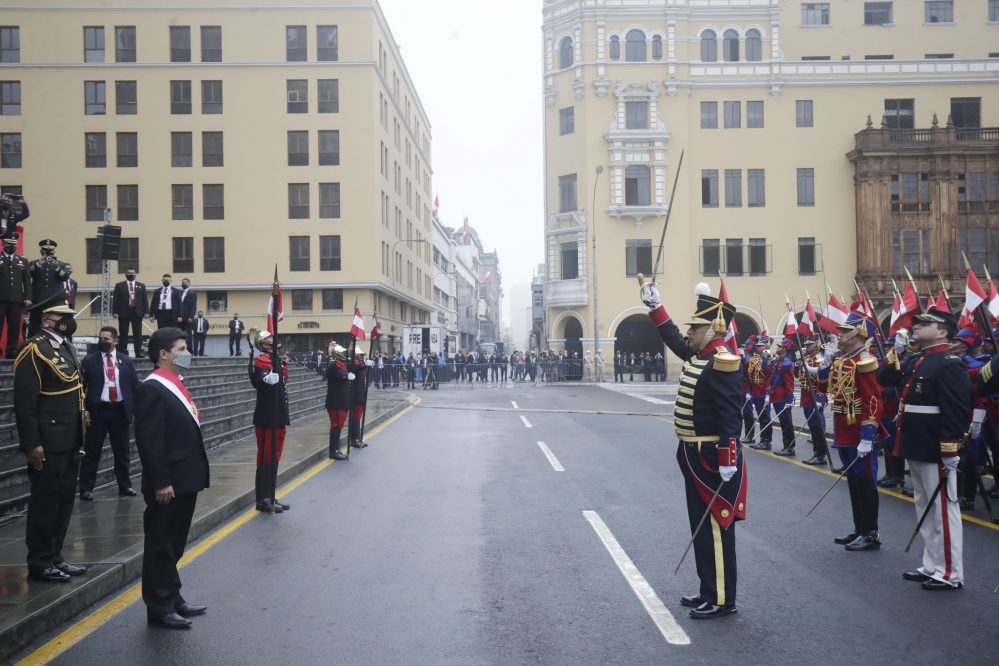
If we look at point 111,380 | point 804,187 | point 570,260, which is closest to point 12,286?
point 111,380

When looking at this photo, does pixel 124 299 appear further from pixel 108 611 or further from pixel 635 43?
pixel 635 43

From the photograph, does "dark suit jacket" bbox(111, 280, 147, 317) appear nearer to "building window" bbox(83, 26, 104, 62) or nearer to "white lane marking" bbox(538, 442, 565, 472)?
"white lane marking" bbox(538, 442, 565, 472)

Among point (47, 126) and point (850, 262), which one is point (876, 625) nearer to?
point (850, 262)

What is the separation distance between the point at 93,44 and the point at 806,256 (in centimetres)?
4151

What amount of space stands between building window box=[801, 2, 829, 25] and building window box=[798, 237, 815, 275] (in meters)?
13.3

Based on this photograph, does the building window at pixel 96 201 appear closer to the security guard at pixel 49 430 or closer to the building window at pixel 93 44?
the building window at pixel 93 44

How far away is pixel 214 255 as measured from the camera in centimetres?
4456

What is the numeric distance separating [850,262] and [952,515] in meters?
42.8

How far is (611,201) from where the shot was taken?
1789 inches

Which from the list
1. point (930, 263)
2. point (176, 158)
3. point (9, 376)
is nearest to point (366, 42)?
point (176, 158)

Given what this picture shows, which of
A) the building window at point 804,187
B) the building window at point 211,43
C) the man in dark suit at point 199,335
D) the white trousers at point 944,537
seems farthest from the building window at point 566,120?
the white trousers at point 944,537

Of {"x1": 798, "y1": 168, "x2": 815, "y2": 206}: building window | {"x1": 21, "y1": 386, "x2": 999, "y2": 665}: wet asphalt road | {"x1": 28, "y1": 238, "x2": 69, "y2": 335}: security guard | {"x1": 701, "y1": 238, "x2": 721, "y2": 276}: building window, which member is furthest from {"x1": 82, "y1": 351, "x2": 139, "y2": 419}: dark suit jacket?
{"x1": 798, "y1": 168, "x2": 815, "y2": 206}: building window

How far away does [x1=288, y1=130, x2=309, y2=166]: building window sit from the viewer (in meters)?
44.9

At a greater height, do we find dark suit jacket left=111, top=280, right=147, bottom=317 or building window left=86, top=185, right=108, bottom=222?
building window left=86, top=185, right=108, bottom=222
